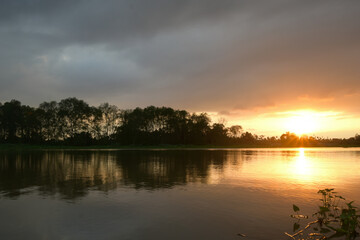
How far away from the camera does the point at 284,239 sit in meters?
11.3

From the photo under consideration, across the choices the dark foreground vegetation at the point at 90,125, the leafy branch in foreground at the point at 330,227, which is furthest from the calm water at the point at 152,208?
the dark foreground vegetation at the point at 90,125

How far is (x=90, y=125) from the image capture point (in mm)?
146750

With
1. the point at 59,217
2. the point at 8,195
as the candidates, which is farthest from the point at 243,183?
the point at 8,195

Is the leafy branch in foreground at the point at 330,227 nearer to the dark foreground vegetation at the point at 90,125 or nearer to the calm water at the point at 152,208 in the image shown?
the calm water at the point at 152,208

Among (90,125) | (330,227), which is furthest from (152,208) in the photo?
(90,125)

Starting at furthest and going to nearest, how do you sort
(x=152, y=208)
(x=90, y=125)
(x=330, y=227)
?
(x=90, y=125) < (x=152, y=208) < (x=330, y=227)

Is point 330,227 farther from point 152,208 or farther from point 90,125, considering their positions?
point 90,125

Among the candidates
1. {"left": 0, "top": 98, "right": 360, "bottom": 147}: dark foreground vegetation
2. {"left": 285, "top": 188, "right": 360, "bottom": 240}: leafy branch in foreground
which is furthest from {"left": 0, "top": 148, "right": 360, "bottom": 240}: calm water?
{"left": 0, "top": 98, "right": 360, "bottom": 147}: dark foreground vegetation

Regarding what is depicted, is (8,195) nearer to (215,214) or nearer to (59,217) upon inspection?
(59,217)

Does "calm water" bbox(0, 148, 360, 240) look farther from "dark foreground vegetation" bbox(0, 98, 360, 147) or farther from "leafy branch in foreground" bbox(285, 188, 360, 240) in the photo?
"dark foreground vegetation" bbox(0, 98, 360, 147)

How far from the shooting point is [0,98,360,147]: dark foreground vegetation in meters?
137

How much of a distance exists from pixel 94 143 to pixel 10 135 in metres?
39.6

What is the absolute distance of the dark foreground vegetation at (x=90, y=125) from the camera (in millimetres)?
137125

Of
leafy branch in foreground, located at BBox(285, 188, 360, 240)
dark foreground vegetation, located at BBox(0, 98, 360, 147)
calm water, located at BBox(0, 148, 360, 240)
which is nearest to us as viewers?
leafy branch in foreground, located at BBox(285, 188, 360, 240)
